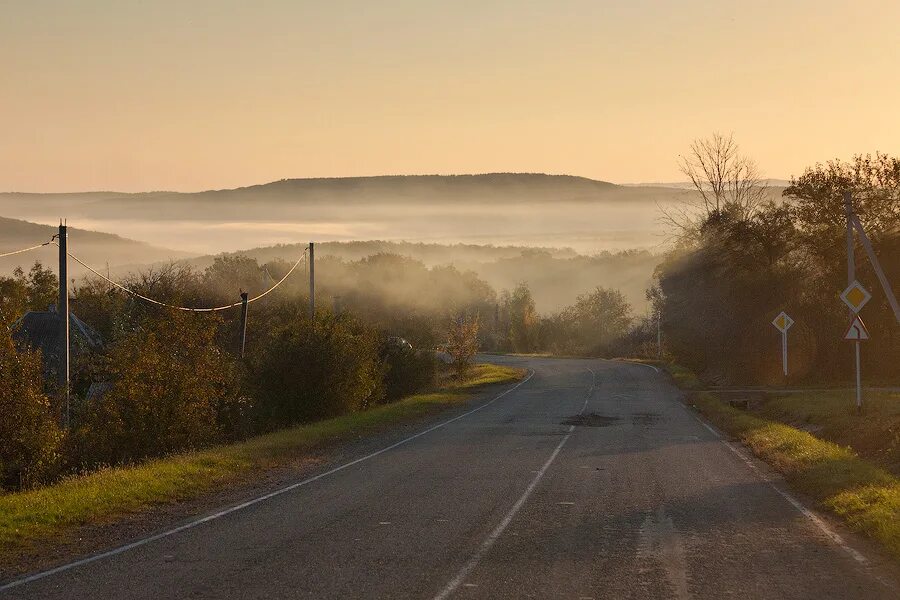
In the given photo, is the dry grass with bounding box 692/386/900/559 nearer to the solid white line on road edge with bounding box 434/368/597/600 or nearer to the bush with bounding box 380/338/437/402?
the solid white line on road edge with bounding box 434/368/597/600

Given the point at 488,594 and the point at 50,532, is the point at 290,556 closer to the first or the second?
the point at 488,594

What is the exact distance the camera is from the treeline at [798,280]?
1983 inches

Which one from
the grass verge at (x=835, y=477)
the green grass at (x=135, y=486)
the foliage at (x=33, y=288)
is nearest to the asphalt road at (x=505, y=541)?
the grass verge at (x=835, y=477)

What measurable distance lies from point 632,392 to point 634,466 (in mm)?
28349

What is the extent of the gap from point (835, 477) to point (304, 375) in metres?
23.1

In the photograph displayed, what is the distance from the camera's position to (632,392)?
47.8 metres

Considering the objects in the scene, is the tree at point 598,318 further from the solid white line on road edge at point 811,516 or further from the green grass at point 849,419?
the solid white line on road edge at point 811,516

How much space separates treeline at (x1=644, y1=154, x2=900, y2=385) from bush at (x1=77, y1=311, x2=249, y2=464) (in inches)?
1284

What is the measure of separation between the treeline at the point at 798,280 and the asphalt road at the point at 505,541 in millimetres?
32413

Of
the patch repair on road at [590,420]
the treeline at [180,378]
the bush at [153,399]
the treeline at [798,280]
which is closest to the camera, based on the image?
the treeline at [180,378]

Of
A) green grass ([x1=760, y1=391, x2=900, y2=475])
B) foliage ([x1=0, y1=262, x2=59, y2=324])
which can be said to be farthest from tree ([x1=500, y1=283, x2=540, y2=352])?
green grass ([x1=760, y1=391, x2=900, y2=475])

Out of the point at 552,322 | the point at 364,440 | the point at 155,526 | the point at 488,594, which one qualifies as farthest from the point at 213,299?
the point at 552,322

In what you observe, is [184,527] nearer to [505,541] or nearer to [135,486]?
[135,486]

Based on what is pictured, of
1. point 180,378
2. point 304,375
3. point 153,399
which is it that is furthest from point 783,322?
point 153,399
